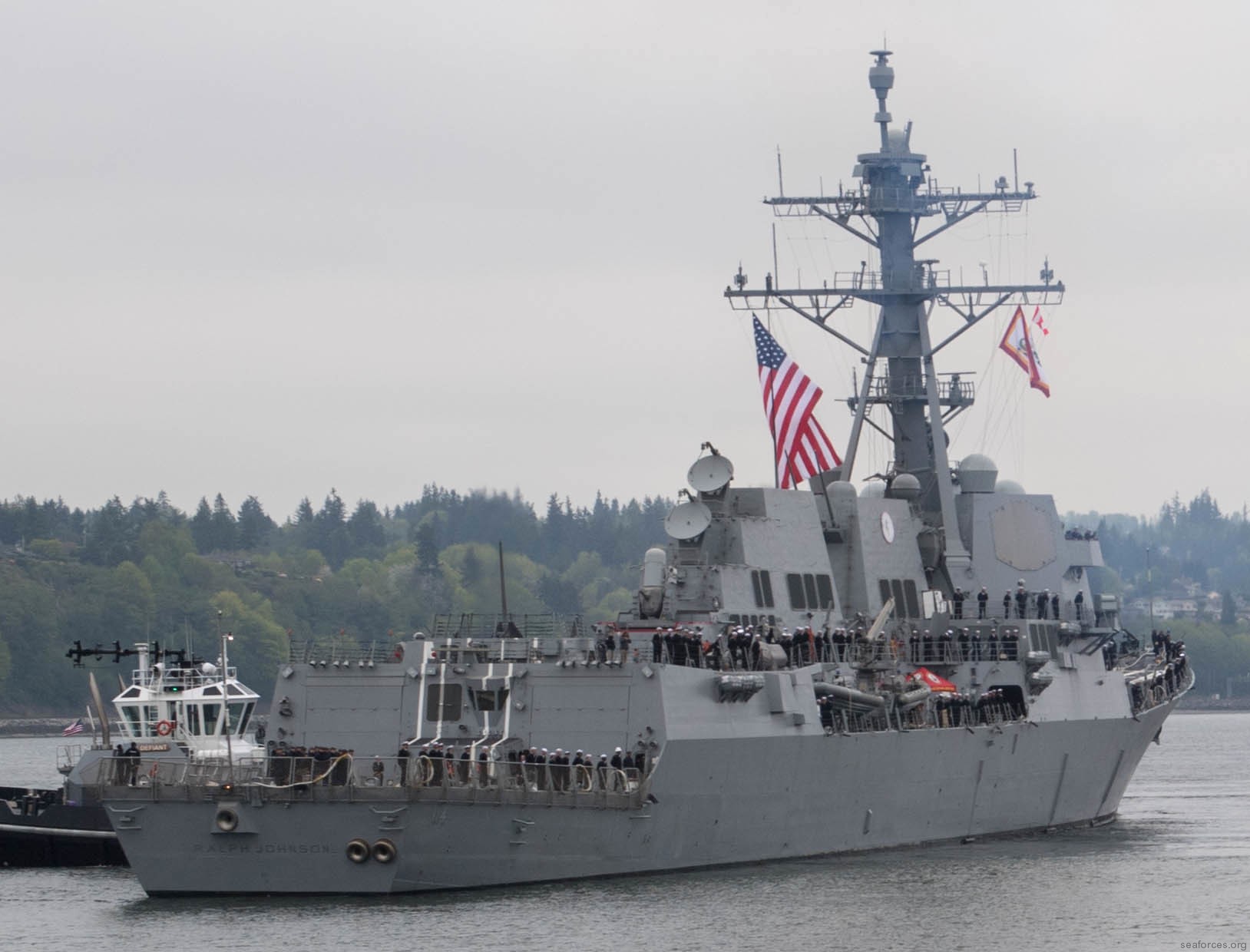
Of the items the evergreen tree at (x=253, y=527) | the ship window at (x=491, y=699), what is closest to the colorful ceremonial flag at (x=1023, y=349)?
the ship window at (x=491, y=699)

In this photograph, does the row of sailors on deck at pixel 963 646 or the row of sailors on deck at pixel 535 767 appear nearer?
the row of sailors on deck at pixel 535 767

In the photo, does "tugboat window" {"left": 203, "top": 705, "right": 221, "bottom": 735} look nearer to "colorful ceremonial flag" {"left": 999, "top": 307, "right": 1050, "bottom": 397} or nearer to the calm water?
the calm water

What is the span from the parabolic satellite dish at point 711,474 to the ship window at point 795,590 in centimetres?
221

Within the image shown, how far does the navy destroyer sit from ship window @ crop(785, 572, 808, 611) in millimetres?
57

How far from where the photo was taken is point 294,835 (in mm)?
34125

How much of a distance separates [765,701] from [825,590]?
608 centimetres

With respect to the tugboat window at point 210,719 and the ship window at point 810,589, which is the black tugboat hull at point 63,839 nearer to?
the tugboat window at point 210,719

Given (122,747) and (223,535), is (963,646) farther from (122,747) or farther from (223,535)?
(223,535)

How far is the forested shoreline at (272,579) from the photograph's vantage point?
100 metres

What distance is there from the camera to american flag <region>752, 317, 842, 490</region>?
149 ft

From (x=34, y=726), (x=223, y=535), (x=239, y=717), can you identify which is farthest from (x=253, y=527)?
(x=239, y=717)

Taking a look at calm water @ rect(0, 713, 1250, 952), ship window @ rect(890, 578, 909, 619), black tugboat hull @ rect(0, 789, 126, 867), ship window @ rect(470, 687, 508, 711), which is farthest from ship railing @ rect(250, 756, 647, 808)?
ship window @ rect(890, 578, 909, 619)

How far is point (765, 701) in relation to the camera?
127 feet

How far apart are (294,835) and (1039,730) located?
17.1 metres
